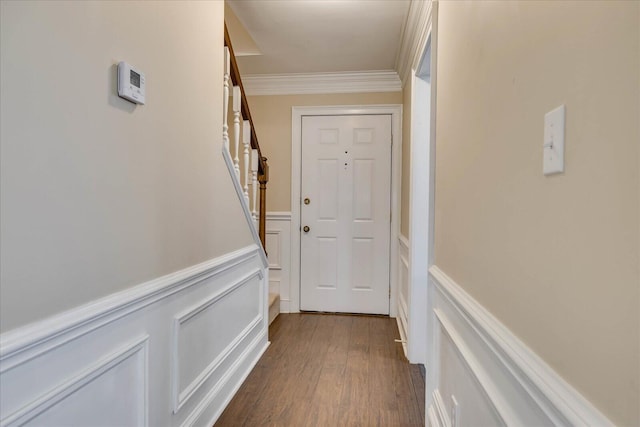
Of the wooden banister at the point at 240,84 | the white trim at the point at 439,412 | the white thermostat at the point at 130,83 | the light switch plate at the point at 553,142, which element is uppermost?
the wooden banister at the point at 240,84

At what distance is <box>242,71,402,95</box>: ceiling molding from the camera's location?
11.3ft

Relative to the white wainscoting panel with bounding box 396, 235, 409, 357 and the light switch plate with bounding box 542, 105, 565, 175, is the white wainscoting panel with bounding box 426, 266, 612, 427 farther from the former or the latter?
the white wainscoting panel with bounding box 396, 235, 409, 357

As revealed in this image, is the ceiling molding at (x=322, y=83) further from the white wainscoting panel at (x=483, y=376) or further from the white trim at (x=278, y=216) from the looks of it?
the white wainscoting panel at (x=483, y=376)

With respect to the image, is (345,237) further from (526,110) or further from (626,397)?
(626,397)

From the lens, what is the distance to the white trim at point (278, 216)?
3631 millimetres

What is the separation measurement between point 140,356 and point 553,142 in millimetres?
1326

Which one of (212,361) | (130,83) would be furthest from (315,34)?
(212,361)

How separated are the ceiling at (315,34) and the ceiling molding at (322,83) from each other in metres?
0.08

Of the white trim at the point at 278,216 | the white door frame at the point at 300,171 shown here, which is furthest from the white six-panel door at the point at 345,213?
the white trim at the point at 278,216

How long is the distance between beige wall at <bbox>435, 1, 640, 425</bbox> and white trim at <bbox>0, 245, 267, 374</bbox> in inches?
41.1

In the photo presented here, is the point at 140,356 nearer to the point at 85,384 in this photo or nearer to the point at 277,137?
the point at 85,384

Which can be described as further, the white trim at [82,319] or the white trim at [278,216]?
the white trim at [278,216]

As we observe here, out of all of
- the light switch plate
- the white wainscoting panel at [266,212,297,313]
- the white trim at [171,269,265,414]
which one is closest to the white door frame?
the white wainscoting panel at [266,212,297,313]

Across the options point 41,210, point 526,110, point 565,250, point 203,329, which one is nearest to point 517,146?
point 526,110
